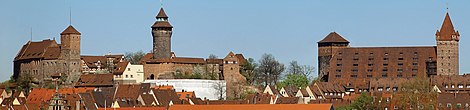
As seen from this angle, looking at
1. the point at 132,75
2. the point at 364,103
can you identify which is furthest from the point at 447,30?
the point at 364,103

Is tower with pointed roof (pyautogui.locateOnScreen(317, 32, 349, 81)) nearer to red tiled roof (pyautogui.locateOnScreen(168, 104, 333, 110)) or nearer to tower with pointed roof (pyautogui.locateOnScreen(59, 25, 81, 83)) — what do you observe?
tower with pointed roof (pyautogui.locateOnScreen(59, 25, 81, 83))

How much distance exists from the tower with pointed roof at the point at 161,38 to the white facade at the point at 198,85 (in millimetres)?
5021

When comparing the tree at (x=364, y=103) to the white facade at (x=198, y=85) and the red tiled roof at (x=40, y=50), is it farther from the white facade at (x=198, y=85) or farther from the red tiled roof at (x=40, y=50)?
the red tiled roof at (x=40, y=50)

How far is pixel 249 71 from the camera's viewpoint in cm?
13712

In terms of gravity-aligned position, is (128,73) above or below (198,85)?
above

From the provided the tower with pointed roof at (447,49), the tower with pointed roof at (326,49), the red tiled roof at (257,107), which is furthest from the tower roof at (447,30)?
the red tiled roof at (257,107)

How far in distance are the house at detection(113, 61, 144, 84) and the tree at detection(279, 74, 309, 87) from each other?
495 inches

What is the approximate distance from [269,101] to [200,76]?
75.4ft

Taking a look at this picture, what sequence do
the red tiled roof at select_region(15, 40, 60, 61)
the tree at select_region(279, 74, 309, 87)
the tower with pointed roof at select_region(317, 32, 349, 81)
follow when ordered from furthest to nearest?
the tower with pointed roof at select_region(317, 32, 349, 81), the red tiled roof at select_region(15, 40, 60, 61), the tree at select_region(279, 74, 309, 87)

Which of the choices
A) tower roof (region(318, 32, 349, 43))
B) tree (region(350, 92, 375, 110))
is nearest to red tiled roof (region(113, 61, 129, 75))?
tower roof (region(318, 32, 349, 43))

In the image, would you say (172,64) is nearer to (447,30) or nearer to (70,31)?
(70,31)

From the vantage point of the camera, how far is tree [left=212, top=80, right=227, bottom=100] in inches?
5074

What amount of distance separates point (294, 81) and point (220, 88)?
8.83m

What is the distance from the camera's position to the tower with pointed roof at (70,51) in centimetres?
13388
